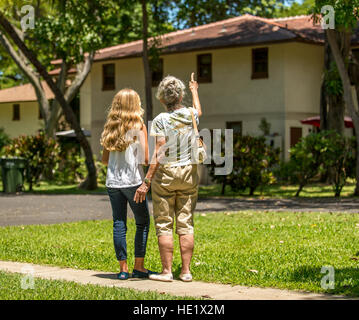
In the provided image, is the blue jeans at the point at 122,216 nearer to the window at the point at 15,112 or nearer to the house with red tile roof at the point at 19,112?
the house with red tile roof at the point at 19,112

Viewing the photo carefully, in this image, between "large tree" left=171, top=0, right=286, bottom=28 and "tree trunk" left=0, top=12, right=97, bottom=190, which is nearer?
"tree trunk" left=0, top=12, right=97, bottom=190

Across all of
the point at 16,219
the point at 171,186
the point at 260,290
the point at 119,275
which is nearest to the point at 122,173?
the point at 171,186

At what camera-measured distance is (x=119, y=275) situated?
7.75 metres

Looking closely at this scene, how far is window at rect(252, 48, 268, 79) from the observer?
3097 cm

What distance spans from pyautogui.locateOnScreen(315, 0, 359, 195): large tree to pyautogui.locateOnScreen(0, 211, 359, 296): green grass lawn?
17.3ft

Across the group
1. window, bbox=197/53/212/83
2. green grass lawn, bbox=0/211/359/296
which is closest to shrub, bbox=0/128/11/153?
window, bbox=197/53/212/83

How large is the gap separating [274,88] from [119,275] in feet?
77.7

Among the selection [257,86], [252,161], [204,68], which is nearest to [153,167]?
[252,161]

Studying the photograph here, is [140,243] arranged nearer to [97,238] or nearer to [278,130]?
[97,238]

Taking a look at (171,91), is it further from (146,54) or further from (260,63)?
(260,63)

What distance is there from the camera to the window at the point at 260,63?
1219 inches

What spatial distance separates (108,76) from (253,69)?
28.5 ft

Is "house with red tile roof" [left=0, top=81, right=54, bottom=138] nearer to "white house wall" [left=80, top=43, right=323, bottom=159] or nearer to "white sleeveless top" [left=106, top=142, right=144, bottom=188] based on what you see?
"white house wall" [left=80, top=43, right=323, bottom=159]

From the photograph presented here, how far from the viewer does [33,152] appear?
26766 mm
